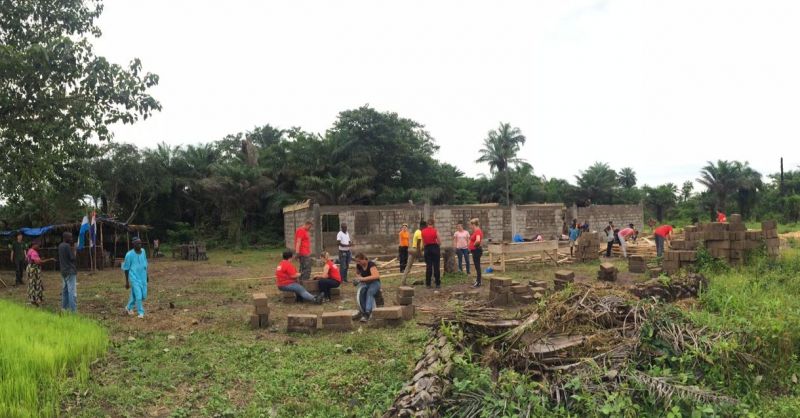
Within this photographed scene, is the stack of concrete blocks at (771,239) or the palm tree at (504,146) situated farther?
the palm tree at (504,146)

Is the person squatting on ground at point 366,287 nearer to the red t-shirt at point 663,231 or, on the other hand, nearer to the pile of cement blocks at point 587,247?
the pile of cement blocks at point 587,247

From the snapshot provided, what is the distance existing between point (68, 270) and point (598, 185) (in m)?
40.5

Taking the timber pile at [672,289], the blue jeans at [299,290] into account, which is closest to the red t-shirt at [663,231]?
the timber pile at [672,289]

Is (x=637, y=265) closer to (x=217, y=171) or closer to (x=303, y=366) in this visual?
(x=303, y=366)

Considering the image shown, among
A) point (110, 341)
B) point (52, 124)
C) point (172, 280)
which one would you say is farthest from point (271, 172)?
point (110, 341)

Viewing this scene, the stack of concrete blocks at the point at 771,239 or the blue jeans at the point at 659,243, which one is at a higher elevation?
the stack of concrete blocks at the point at 771,239

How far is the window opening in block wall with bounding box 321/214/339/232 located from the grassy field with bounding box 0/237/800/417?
10903 mm

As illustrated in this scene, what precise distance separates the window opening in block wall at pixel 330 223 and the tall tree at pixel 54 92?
33.5 ft

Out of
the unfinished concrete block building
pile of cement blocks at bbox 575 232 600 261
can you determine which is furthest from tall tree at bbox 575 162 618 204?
pile of cement blocks at bbox 575 232 600 261

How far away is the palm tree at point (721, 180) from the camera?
134 ft

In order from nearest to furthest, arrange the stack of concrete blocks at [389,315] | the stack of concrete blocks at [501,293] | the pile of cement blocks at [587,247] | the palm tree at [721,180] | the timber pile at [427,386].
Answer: the timber pile at [427,386] < the stack of concrete blocks at [389,315] < the stack of concrete blocks at [501,293] < the pile of cement blocks at [587,247] < the palm tree at [721,180]

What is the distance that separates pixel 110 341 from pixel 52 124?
18.7 feet

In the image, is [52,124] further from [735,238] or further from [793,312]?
[735,238]

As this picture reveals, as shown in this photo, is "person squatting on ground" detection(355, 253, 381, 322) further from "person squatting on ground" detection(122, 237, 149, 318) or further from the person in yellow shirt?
"person squatting on ground" detection(122, 237, 149, 318)
